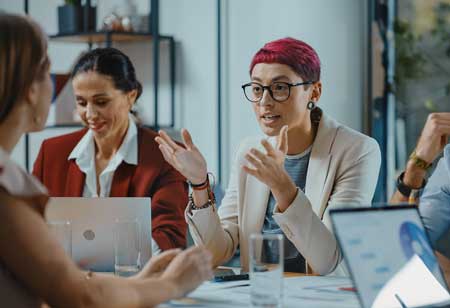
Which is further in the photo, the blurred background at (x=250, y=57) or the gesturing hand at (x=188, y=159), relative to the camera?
the blurred background at (x=250, y=57)

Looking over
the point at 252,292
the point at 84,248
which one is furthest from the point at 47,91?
the point at 84,248

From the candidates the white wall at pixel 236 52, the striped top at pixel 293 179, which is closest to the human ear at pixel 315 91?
the striped top at pixel 293 179

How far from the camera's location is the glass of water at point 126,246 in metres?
2.33

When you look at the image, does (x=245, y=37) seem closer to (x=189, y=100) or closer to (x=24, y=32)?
(x=189, y=100)

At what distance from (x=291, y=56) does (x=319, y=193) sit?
1.53 ft

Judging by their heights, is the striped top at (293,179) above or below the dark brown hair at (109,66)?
below

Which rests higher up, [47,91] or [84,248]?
[47,91]

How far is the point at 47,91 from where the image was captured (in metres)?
1.65

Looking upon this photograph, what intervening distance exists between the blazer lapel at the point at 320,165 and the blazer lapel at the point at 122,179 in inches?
31.4

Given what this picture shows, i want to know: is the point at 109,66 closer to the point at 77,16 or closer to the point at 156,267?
the point at 77,16

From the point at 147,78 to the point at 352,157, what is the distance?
258 centimetres

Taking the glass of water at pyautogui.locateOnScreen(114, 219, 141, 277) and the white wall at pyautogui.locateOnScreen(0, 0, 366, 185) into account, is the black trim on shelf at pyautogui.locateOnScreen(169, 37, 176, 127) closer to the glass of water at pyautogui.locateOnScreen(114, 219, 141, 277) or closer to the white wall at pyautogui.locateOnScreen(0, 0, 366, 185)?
the white wall at pyautogui.locateOnScreen(0, 0, 366, 185)

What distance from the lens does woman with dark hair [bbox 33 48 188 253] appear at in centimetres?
334

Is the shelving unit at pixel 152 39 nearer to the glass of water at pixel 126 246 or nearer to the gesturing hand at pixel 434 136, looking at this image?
the gesturing hand at pixel 434 136
